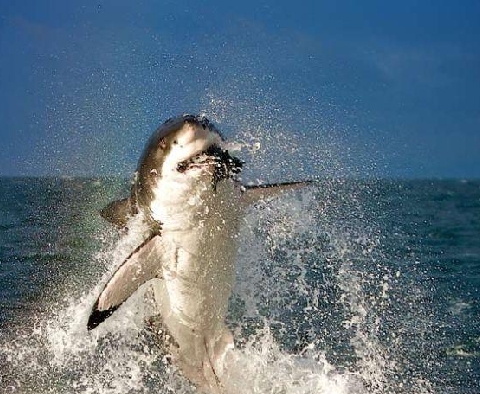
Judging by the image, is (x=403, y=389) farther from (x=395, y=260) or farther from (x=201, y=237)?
(x=395, y=260)

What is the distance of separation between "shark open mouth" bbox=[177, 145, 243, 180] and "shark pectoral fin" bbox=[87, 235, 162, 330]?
0.77 metres

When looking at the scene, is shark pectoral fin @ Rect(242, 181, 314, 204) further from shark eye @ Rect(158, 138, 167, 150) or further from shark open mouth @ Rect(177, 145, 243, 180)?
shark eye @ Rect(158, 138, 167, 150)

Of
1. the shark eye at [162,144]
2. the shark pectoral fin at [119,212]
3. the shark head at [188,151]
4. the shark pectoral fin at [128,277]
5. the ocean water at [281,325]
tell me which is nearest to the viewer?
the shark head at [188,151]

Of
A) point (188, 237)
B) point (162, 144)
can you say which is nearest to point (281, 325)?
point (188, 237)

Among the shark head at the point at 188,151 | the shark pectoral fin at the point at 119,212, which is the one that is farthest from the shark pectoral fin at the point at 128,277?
the shark head at the point at 188,151

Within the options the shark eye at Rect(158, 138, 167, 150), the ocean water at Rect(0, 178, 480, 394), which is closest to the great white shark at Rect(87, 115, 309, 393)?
the shark eye at Rect(158, 138, 167, 150)

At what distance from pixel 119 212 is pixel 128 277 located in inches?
31.2

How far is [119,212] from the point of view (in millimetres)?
5898

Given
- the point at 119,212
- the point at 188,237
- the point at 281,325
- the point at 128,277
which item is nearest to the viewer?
the point at 128,277

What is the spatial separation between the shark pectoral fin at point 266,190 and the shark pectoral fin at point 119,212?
1021mm

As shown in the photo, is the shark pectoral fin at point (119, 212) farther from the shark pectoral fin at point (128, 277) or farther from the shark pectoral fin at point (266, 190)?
the shark pectoral fin at point (266, 190)

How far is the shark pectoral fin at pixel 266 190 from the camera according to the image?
584 cm

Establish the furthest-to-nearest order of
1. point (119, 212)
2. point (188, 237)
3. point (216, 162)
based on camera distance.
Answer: point (119, 212) < point (188, 237) < point (216, 162)

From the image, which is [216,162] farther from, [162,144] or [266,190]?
[266,190]
